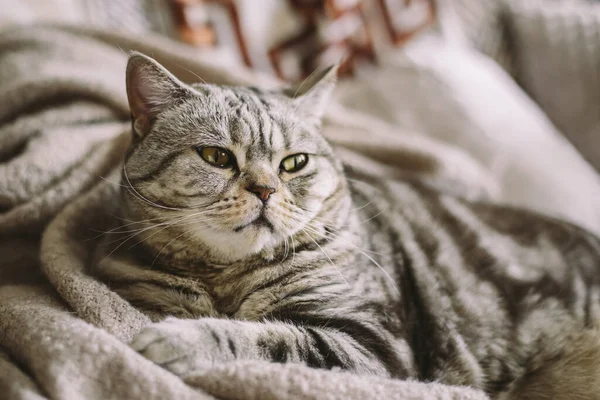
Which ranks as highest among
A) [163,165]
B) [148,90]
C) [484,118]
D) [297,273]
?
[148,90]

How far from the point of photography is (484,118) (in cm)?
158

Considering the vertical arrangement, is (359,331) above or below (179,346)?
below

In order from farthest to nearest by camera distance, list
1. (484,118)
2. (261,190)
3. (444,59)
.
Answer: (444,59) < (484,118) < (261,190)

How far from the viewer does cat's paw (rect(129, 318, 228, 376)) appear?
0.62 metres

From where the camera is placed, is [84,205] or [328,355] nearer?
[328,355]

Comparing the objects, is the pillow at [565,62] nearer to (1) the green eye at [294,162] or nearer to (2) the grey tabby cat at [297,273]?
(2) the grey tabby cat at [297,273]

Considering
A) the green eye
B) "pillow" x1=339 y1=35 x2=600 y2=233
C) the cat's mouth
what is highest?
the green eye

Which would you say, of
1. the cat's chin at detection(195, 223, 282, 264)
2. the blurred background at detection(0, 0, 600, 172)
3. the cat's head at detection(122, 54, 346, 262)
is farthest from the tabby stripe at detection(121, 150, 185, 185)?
the blurred background at detection(0, 0, 600, 172)

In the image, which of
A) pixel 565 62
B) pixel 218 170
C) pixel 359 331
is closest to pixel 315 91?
pixel 218 170

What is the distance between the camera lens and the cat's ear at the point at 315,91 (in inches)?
37.0

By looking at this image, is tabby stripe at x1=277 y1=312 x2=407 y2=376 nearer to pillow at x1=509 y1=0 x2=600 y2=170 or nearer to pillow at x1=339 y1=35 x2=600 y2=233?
pillow at x1=339 y1=35 x2=600 y2=233

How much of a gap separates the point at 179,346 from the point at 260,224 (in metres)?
0.24

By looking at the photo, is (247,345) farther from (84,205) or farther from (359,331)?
(84,205)

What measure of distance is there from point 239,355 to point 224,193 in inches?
9.8
